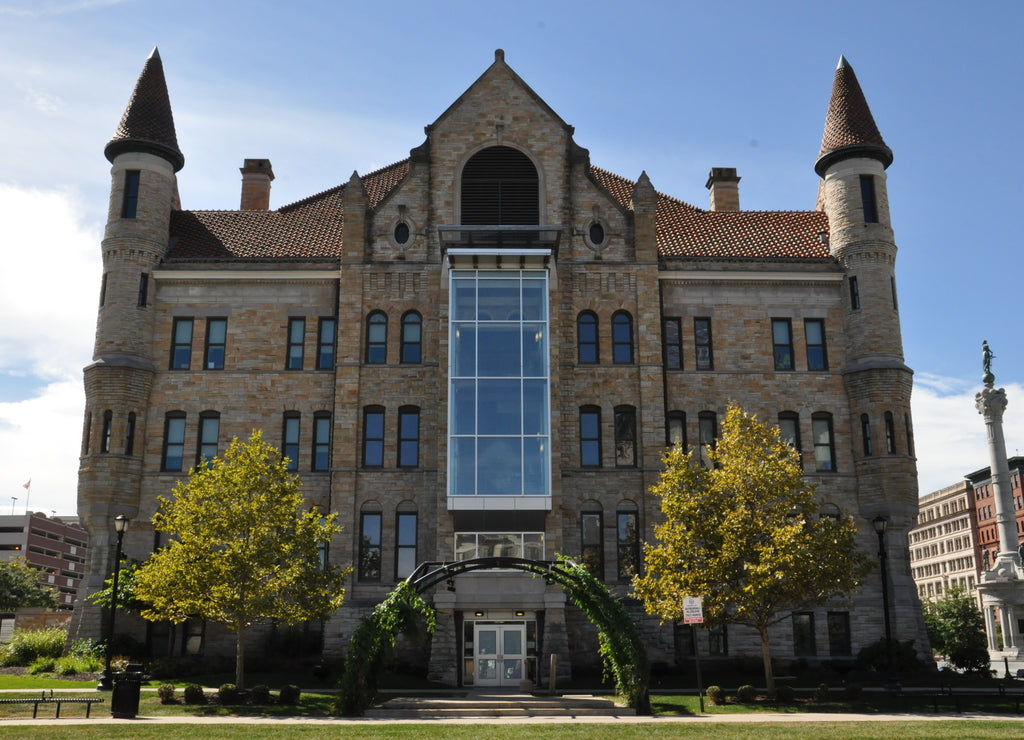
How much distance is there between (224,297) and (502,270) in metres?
12.1

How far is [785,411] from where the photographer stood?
129 ft

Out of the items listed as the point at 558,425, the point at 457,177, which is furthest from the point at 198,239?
the point at 558,425

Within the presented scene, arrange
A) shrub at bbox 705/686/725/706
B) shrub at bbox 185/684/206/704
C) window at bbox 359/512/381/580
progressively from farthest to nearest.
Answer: window at bbox 359/512/381/580, shrub at bbox 705/686/725/706, shrub at bbox 185/684/206/704

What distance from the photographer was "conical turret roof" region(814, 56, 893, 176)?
4100cm

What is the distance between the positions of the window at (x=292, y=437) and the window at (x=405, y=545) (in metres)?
4.97

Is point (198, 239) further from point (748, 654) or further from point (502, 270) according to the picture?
point (748, 654)

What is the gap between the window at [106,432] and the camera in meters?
37.4

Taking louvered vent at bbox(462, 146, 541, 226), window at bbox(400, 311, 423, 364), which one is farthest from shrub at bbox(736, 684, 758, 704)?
louvered vent at bbox(462, 146, 541, 226)

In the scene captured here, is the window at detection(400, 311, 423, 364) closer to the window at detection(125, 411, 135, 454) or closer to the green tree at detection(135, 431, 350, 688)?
the green tree at detection(135, 431, 350, 688)

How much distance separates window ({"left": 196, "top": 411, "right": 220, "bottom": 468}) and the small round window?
10.3 metres

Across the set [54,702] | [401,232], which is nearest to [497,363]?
[401,232]

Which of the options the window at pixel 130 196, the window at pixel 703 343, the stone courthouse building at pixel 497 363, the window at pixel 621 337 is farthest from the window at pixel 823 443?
the window at pixel 130 196

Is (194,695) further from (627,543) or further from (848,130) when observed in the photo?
(848,130)

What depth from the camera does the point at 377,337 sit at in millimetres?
38906
